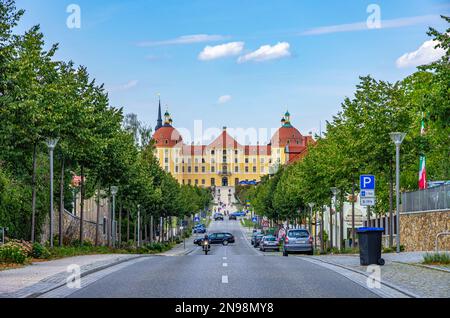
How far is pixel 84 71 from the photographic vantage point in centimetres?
4325

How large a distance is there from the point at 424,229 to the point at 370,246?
60.9 feet

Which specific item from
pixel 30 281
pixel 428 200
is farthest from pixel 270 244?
pixel 30 281

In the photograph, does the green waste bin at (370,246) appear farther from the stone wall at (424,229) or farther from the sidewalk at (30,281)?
the stone wall at (424,229)

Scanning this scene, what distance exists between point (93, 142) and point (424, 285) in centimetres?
2277

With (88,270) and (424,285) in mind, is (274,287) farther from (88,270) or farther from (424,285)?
(88,270)

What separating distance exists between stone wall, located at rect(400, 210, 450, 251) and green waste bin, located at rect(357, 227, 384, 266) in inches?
531

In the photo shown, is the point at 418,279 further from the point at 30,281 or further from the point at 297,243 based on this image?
the point at 297,243

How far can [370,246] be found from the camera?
25.0 meters

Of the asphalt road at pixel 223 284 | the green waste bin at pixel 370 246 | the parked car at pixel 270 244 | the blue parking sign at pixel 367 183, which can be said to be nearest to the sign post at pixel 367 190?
the blue parking sign at pixel 367 183

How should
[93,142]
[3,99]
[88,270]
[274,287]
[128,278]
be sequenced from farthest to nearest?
[93,142] < [3,99] < [88,270] < [128,278] < [274,287]

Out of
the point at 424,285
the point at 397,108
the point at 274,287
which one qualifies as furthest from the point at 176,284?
the point at 397,108

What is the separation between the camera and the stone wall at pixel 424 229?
38.5 m

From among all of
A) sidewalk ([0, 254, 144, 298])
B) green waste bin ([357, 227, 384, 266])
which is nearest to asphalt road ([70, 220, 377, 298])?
sidewalk ([0, 254, 144, 298])
